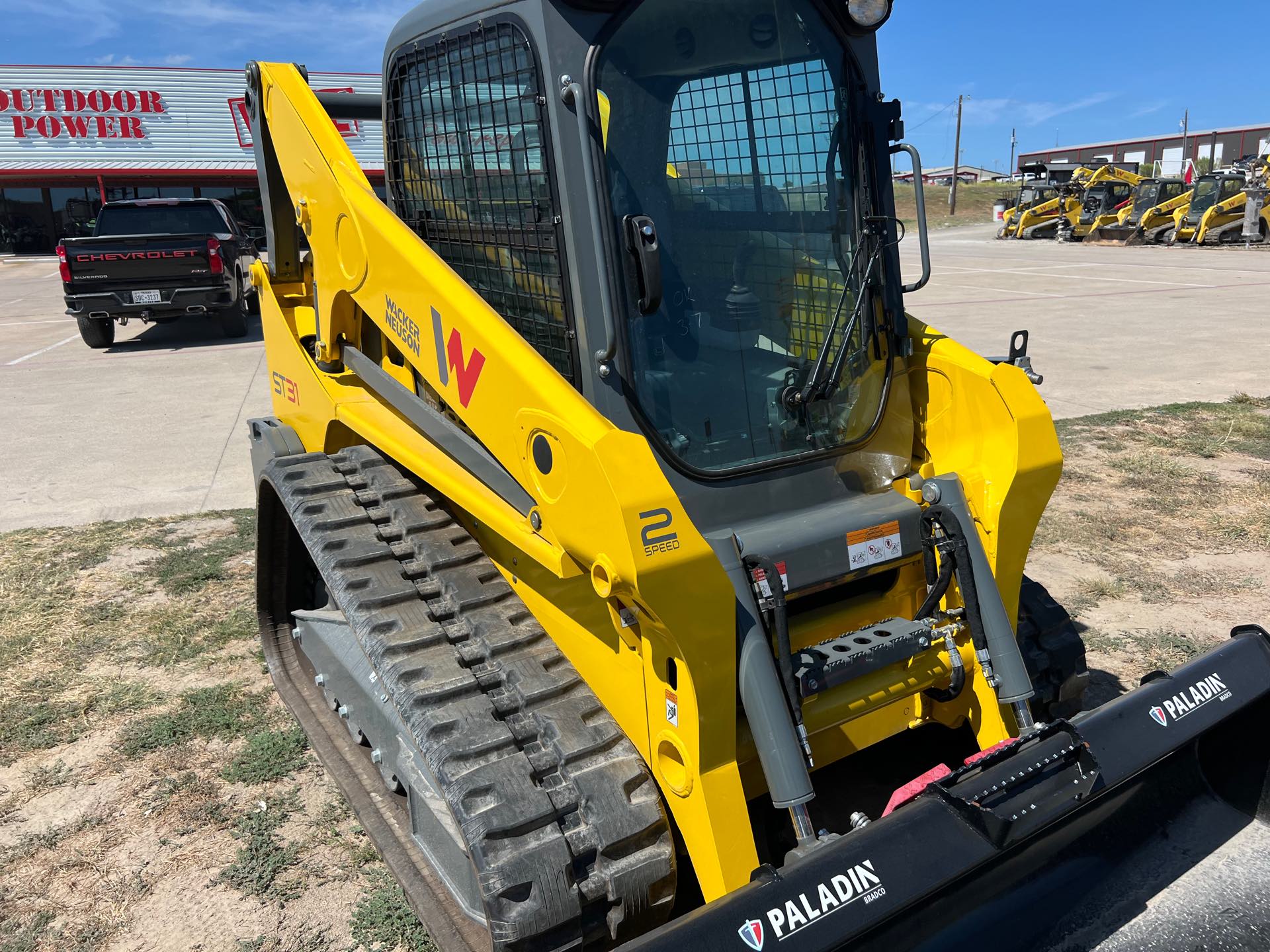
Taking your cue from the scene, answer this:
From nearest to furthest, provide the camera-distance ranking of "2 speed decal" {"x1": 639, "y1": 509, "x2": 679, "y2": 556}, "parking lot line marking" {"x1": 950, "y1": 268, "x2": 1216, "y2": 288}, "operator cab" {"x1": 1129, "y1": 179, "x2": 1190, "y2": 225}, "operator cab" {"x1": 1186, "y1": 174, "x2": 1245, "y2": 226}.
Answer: "2 speed decal" {"x1": 639, "y1": 509, "x2": 679, "y2": 556}
"parking lot line marking" {"x1": 950, "y1": 268, "x2": 1216, "y2": 288}
"operator cab" {"x1": 1186, "y1": 174, "x2": 1245, "y2": 226}
"operator cab" {"x1": 1129, "y1": 179, "x2": 1190, "y2": 225}

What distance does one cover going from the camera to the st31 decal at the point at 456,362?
2.49 meters

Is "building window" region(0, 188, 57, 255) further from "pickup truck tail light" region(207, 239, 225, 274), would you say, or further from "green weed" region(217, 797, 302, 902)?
"green weed" region(217, 797, 302, 902)

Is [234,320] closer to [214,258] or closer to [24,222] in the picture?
[214,258]

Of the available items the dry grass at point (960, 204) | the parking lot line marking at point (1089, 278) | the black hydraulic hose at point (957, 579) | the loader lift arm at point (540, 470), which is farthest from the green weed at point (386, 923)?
the dry grass at point (960, 204)

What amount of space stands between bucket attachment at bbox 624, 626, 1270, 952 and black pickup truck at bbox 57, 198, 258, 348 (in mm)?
12545

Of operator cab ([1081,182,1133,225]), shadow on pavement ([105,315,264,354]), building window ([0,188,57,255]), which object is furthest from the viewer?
building window ([0,188,57,255])

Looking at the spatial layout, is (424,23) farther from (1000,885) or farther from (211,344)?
(211,344)

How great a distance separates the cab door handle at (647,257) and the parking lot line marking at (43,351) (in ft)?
41.2

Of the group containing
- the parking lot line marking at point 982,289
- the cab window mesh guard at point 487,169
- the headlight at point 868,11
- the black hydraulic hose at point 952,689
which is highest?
the headlight at point 868,11

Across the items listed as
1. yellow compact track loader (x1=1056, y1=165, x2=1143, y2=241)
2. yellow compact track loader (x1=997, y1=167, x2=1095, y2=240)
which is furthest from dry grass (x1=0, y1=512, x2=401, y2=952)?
yellow compact track loader (x1=997, y1=167, x2=1095, y2=240)

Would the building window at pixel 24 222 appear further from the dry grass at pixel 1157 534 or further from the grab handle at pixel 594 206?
the grab handle at pixel 594 206

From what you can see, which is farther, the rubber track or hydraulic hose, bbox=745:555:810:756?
hydraulic hose, bbox=745:555:810:756

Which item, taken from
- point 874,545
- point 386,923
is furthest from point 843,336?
point 386,923

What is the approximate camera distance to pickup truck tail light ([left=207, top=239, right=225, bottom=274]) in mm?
12578
